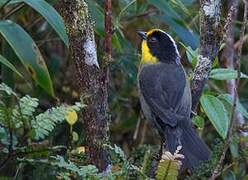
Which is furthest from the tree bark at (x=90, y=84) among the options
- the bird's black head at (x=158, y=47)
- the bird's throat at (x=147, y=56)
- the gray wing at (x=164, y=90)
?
the bird's throat at (x=147, y=56)

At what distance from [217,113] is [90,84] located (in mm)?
902

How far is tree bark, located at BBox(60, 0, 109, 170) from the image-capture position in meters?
2.56

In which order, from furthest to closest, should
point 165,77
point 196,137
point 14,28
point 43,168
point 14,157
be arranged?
point 165,77 → point 196,137 → point 14,28 → point 43,168 → point 14,157

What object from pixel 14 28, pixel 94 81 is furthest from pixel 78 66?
pixel 14 28

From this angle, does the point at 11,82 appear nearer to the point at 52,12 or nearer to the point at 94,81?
the point at 52,12

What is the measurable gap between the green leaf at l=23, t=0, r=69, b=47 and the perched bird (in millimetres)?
837

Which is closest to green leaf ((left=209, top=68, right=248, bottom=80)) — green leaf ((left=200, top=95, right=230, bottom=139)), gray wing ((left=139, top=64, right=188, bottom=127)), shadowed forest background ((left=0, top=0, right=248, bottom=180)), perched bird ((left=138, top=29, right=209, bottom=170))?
shadowed forest background ((left=0, top=0, right=248, bottom=180))

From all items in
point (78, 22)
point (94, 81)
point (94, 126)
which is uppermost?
point (78, 22)

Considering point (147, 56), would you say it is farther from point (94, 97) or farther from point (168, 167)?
point (168, 167)

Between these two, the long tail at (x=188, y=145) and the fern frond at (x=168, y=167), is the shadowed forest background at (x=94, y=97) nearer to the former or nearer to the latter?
the fern frond at (x=168, y=167)

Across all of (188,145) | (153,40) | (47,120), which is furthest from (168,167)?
(153,40)

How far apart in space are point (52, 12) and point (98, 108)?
0.90 meters

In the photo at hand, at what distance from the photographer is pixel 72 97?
4871 millimetres

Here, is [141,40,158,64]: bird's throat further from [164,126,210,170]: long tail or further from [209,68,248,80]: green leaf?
[209,68,248,80]: green leaf
